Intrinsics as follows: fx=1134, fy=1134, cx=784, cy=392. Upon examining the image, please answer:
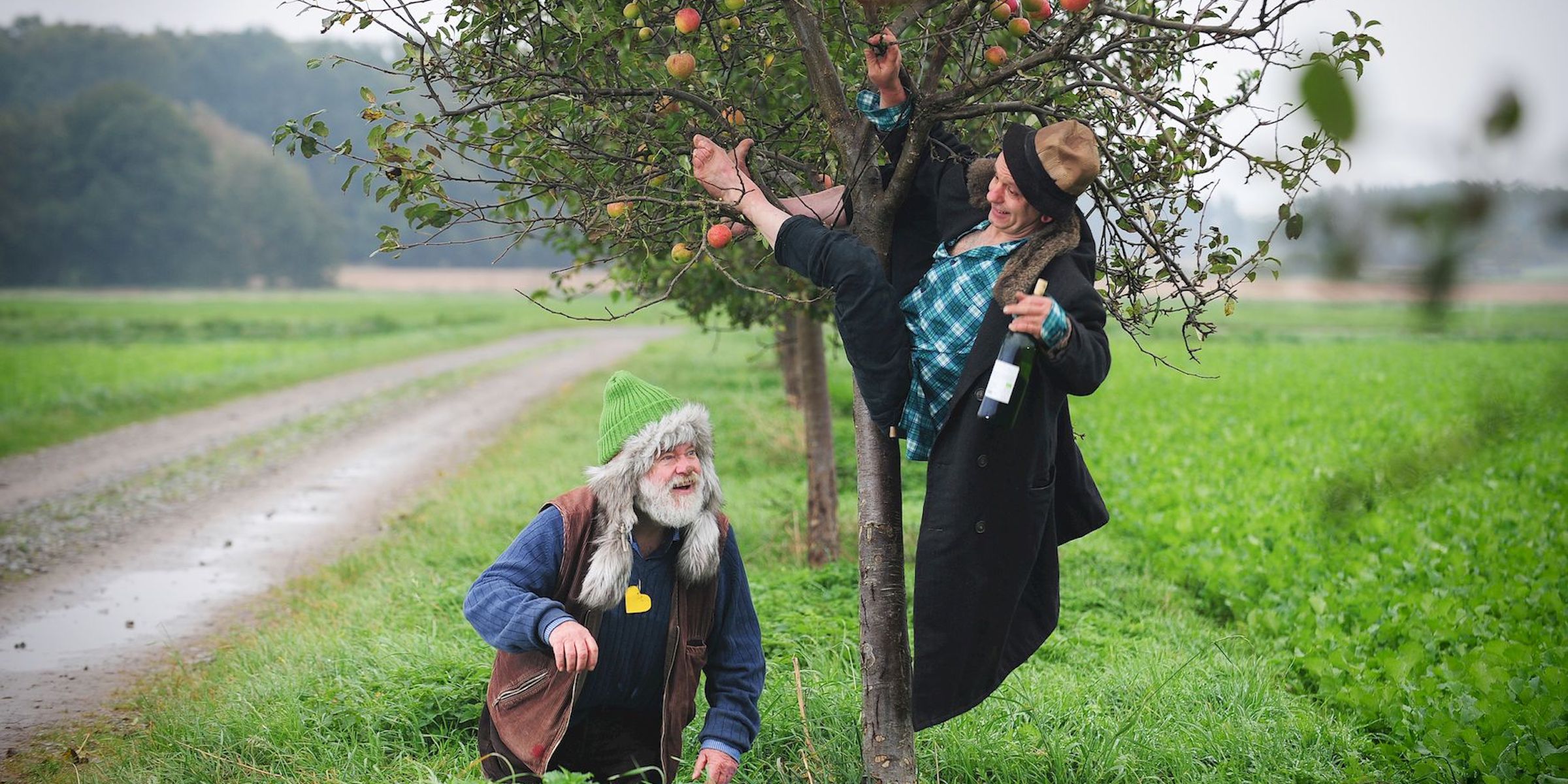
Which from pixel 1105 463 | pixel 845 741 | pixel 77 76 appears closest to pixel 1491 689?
pixel 845 741

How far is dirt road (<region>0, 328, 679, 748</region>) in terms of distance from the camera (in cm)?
587

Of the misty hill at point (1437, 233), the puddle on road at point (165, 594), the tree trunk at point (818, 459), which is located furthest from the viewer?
the tree trunk at point (818, 459)

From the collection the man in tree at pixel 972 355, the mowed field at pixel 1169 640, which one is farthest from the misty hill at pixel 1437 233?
the man in tree at pixel 972 355

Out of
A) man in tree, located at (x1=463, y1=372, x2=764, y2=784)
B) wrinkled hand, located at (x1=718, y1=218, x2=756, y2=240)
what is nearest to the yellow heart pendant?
man in tree, located at (x1=463, y1=372, x2=764, y2=784)

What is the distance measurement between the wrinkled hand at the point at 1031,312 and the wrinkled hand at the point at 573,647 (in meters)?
1.35

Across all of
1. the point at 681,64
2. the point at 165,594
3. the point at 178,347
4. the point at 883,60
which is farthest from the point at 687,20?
the point at 178,347

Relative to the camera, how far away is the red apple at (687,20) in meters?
2.93

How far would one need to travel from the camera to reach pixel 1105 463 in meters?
11.8

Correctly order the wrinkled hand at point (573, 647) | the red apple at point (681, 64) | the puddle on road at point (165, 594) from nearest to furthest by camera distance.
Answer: the wrinkled hand at point (573, 647)
the red apple at point (681, 64)
the puddle on road at point (165, 594)

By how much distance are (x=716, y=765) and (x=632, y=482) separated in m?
0.84

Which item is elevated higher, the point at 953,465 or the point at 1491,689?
the point at 953,465

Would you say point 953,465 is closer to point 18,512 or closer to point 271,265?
point 18,512

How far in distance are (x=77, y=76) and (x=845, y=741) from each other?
412ft

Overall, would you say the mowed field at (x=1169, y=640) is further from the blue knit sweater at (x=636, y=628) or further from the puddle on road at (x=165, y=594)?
the puddle on road at (x=165, y=594)
